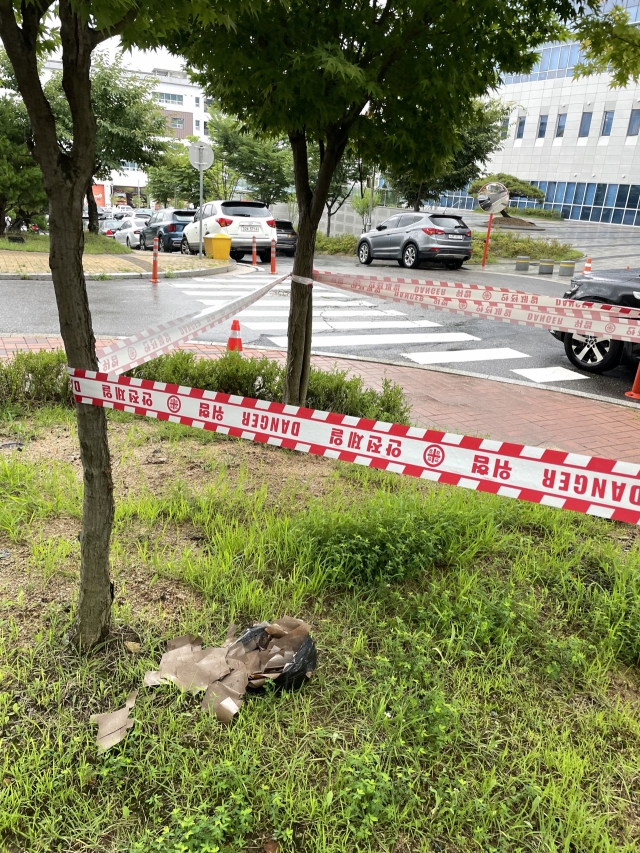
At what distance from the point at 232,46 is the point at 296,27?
0.39 m

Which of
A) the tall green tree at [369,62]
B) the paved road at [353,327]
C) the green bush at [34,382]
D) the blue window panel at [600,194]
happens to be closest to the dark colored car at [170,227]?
the paved road at [353,327]

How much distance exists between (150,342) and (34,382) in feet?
7.38

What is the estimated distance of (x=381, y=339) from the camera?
33.7 feet

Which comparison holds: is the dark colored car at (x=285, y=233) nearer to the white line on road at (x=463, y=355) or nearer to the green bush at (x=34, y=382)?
the white line on road at (x=463, y=355)

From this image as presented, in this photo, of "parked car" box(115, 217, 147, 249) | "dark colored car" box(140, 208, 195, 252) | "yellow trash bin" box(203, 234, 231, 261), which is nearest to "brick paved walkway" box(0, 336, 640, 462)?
"yellow trash bin" box(203, 234, 231, 261)

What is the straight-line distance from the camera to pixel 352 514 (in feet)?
12.4

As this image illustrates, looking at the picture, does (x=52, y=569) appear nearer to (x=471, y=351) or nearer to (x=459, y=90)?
(x=459, y=90)

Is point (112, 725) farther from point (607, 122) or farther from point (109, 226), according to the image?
point (607, 122)

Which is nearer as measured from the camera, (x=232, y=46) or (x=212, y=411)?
(x=212, y=411)

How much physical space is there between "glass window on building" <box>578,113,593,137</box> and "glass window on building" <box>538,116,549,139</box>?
3552mm

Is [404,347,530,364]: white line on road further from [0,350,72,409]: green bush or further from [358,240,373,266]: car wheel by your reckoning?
[358,240,373,266]: car wheel

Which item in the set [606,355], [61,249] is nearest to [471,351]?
[606,355]

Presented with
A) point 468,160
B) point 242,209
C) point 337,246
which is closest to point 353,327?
point 242,209

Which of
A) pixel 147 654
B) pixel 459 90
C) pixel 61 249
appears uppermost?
pixel 459 90
